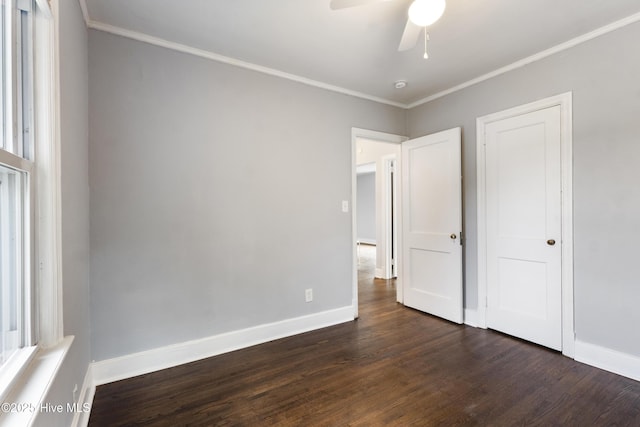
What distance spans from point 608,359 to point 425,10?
2.82 meters

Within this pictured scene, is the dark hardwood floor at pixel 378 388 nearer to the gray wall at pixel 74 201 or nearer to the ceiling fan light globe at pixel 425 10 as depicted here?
the gray wall at pixel 74 201

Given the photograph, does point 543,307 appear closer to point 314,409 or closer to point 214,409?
point 314,409

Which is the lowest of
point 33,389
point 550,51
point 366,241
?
point 366,241

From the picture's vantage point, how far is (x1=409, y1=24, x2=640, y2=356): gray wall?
7.07 feet

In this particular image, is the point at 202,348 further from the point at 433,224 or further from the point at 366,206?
the point at 366,206

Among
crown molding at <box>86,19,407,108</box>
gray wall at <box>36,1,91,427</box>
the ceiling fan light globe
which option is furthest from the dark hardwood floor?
crown molding at <box>86,19,407,108</box>

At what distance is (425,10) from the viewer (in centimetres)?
161

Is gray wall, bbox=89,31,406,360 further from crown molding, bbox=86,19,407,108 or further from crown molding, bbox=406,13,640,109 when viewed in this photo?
crown molding, bbox=406,13,640,109

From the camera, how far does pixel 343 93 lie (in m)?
3.35

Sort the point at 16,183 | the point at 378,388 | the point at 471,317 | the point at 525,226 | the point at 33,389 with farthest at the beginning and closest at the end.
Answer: the point at 471,317 → the point at 525,226 → the point at 378,388 → the point at 16,183 → the point at 33,389

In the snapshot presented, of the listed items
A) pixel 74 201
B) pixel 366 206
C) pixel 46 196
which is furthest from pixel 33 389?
pixel 366 206

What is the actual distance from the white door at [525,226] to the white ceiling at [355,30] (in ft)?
2.18

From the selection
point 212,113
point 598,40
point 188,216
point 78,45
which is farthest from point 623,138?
point 78,45

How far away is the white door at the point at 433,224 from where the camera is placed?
3215mm
